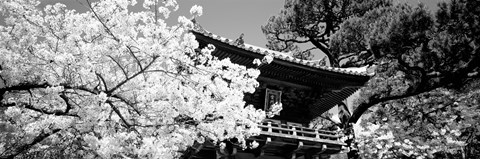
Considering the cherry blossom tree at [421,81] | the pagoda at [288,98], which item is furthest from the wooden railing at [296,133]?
the cherry blossom tree at [421,81]

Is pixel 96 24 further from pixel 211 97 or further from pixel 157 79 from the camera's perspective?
pixel 211 97

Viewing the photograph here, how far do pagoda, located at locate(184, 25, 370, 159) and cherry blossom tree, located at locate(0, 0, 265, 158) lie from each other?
2431 millimetres

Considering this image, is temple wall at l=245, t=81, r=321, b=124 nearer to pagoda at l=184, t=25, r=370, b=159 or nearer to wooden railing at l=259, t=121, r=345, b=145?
pagoda at l=184, t=25, r=370, b=159

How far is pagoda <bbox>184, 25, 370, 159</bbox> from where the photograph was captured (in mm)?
10375

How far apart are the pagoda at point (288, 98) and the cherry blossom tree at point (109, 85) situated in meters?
2.43

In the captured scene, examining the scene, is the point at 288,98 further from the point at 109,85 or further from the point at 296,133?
the point at 109,85

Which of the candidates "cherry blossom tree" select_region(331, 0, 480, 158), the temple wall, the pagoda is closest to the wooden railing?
the pagoda

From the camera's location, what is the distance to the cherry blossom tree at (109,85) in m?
6.33

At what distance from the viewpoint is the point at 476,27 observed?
504 inches

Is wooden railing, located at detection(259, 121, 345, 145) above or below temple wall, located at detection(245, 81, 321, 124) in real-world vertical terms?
below

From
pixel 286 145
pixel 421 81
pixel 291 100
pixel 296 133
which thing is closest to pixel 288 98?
pixel 291 100

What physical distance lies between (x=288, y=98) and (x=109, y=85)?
648 centimetres

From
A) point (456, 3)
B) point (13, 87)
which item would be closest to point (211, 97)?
point (13, 87)

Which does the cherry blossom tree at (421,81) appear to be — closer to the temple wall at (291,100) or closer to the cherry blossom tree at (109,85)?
the temple wall at (291,100)
